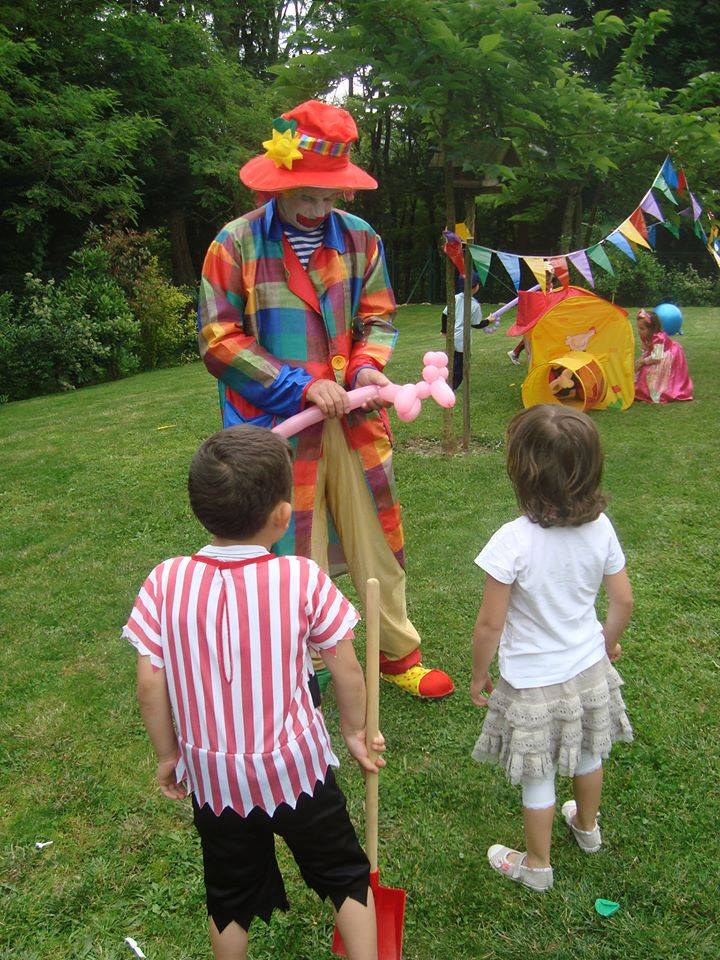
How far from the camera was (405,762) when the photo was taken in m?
2.66

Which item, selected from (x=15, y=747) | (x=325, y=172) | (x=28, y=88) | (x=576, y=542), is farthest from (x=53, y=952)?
(x=28, y=88)

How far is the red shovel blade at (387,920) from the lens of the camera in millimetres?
1866

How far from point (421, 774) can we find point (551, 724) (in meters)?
0.82

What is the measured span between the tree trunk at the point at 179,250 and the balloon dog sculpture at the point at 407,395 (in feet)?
48.1

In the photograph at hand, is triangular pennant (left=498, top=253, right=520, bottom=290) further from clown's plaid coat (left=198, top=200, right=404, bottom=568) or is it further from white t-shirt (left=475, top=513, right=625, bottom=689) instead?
white t-shirt (left=475, top=513, right=625, bottom=689)

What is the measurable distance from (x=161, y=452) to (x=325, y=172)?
4822 mm

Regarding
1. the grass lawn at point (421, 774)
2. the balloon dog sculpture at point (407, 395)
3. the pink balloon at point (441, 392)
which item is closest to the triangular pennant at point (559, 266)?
the grass lawn at point (421, 774)

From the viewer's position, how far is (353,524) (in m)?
2.77

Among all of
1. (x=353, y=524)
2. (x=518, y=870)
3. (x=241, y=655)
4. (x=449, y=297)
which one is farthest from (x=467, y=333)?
(x=241, y=655)

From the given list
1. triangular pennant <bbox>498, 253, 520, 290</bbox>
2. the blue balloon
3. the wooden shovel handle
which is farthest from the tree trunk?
the wooden shovel handle

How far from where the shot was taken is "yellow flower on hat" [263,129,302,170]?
2332 mm

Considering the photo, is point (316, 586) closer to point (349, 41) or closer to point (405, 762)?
point (405, 762)

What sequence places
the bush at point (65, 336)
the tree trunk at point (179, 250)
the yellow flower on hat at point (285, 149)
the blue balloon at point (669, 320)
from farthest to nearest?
the tree trunk at point (179, 250) < the bush at point (65, 336) < the blue balloon at point (669, 320) < the yellow flower on hat at point (285, 149)

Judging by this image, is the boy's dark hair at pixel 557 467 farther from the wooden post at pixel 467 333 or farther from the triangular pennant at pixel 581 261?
the triangular pennant at pixel 581 261
